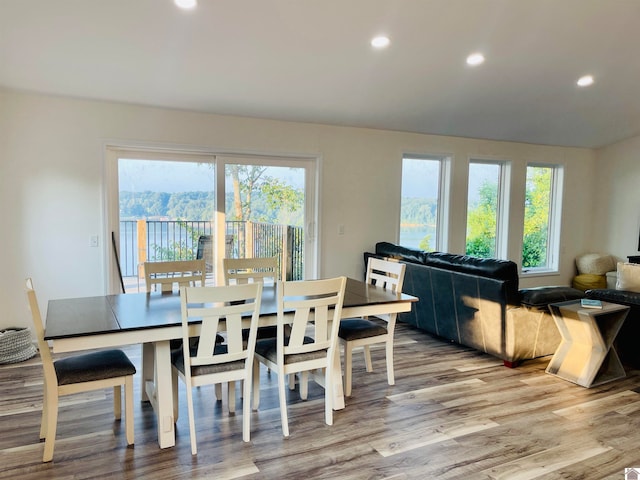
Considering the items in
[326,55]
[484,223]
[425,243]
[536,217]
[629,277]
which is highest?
[326,55]

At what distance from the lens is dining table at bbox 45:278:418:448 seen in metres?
2.37

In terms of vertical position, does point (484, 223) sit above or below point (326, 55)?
below

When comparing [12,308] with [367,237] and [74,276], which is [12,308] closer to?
[74,276]

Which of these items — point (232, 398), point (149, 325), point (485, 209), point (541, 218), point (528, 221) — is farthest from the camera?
point (541, 218)

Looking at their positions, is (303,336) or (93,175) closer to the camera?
(303,336)

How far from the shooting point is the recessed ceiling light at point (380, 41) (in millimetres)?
3787

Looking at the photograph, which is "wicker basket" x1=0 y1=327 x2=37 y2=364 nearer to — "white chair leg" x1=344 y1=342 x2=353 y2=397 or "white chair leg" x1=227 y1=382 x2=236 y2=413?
"white chair leg" x1=227 y1=382 x2=236 y2=413

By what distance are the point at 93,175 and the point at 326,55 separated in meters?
2.50

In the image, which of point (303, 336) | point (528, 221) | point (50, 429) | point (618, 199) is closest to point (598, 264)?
point (618, 199)

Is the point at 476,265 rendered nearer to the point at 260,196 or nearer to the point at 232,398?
the point at 232,398

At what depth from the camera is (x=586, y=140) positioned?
23.4 ft

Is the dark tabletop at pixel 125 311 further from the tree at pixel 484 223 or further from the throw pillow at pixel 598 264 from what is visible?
the throw pillow at pixel 598 264

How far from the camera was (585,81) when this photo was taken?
5.04 meters

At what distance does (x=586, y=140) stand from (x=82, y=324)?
24.4 ft
